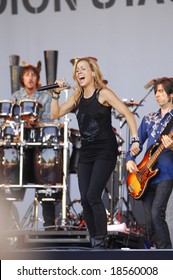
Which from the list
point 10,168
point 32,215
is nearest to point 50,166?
point 10,168

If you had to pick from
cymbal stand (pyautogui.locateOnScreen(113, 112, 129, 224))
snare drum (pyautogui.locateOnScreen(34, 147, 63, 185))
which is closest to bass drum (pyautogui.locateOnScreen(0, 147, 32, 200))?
snare drum (pyautogui.locateOnScreen(34, 147, 63, 185))

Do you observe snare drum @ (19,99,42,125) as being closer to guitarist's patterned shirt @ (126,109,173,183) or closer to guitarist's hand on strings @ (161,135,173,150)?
guitarist's patterned shirt @ (126,109,173,183)

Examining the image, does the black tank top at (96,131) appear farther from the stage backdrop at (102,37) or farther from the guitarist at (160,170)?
the stage backdrop at (102,37)

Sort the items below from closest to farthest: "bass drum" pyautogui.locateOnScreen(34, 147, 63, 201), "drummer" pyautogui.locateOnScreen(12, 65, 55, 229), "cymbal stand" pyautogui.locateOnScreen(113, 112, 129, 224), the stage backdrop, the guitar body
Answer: the guitar body < "bass drum" pyautogui.locateOnScreen(34, 147, 63, 201) < "drummer" pyautogui.locateOnScreen(12, 65, 55, 229) < "cymbal stand" pyautogui.locateOnScreen(113, 112, 129, 224) < the stage backdrop

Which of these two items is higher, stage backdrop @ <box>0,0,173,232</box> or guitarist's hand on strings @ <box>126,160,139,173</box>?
stage backdrop @ <box>0,0,173,232</box>

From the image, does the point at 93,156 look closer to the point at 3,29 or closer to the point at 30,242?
the point at 30,242

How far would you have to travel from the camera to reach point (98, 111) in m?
6.15

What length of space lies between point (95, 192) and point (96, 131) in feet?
1.60

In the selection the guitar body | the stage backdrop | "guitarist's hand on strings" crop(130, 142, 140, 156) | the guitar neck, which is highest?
the stage backdrop

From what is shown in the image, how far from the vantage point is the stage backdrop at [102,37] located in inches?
399

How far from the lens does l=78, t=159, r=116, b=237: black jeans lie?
6.03 meters

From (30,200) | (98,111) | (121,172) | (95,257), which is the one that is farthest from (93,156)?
(30,200)
